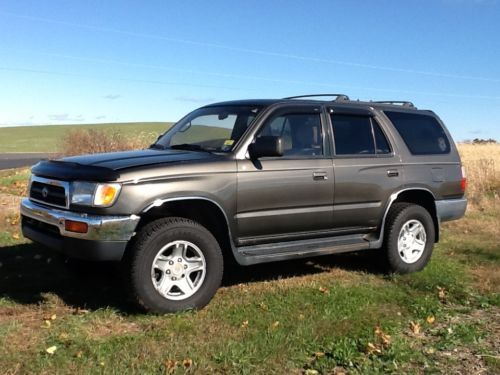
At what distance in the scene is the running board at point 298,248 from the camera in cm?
542

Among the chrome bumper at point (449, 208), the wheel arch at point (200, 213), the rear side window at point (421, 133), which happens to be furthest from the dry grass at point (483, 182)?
the wheel arch at point (200, 213)

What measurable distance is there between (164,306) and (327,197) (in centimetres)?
207

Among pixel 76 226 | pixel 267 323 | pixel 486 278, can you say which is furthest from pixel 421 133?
pixel 76 226

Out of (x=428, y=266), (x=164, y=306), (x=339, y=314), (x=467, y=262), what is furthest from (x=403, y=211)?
(x=164, y=306)

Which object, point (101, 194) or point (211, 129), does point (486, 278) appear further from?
point (101, 194)

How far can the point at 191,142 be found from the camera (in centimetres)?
595

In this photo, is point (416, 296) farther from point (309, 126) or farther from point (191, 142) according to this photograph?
point (191, 142)

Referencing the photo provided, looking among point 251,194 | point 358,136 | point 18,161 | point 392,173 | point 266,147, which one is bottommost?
point 18,161

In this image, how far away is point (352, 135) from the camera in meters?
6.41

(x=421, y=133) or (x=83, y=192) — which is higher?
(x=421, y=133)

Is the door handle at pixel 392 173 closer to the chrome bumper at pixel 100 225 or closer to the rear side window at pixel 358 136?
the rear side window at pixel 358 136

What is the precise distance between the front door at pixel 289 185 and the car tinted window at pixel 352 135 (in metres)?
0.22

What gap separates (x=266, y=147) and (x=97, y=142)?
13622 mm

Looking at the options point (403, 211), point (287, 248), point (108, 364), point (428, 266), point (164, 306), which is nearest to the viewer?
point (108, 364)
